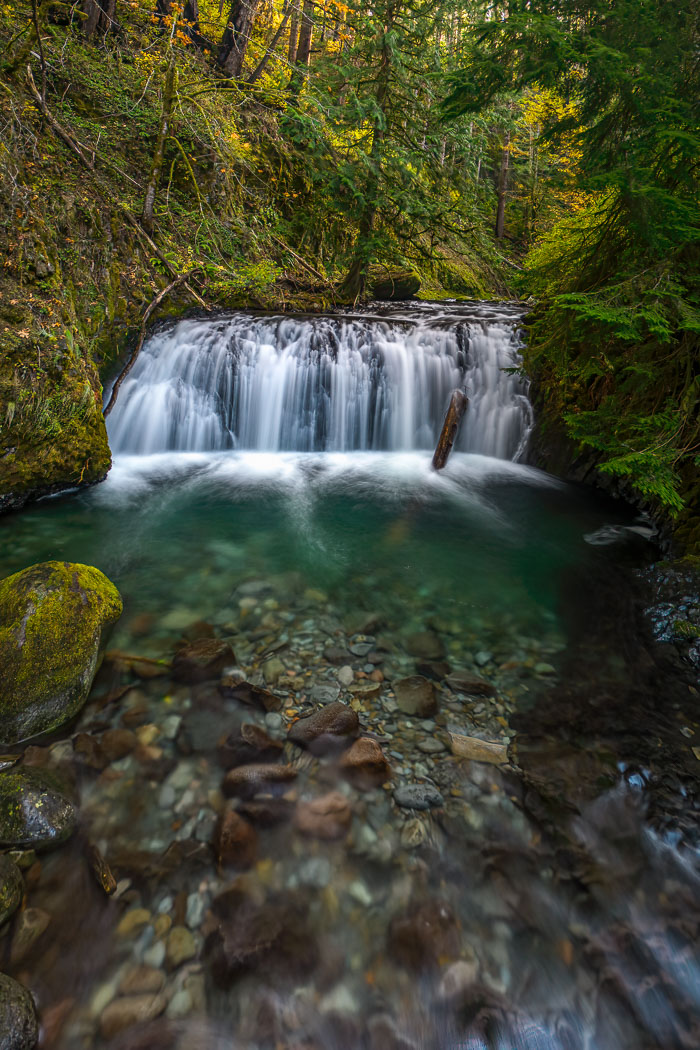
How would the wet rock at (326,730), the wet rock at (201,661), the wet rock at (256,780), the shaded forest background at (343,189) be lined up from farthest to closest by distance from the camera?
1. the shaded forest background at (343,189)
2. the wet rock at (201,661)
3. the wet rock at (326,730)
4. the wet rock at (256,780)

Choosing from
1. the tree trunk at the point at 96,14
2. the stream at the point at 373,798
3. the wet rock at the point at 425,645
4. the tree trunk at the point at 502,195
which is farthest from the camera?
the tree trunk at the point at 502,195

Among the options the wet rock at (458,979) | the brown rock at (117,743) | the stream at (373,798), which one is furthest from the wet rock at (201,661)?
the wet rock at (458,979)

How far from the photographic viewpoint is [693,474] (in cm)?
439

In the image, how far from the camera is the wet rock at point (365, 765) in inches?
100.0

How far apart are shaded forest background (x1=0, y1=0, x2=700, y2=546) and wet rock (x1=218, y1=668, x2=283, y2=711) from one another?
9.29 feet

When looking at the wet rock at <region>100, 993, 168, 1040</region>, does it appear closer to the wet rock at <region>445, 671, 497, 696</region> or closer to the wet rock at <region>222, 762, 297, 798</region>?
the wet rock at <region>222, 762, 297, 798</region>

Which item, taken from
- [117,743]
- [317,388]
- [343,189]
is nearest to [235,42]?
[343,189]

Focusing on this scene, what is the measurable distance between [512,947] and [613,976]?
14.7 inches

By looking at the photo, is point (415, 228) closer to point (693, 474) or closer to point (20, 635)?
point (693, 474)

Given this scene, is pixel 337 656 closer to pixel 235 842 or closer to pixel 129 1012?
pixel 235 842

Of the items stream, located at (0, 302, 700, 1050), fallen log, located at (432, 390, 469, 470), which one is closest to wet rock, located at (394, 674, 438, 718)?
stream, located at (0, 302, 700, 1050)

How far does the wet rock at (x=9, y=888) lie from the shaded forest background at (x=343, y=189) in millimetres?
3918

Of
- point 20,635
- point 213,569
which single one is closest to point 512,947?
point 20,635

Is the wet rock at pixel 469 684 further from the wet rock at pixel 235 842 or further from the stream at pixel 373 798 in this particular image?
the wet rock at pixel 235 842
